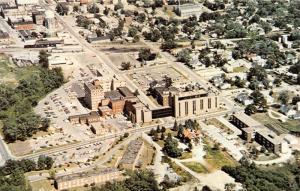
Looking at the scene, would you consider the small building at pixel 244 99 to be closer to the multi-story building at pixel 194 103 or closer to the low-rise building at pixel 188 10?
the multi-story building at pixel 194 103

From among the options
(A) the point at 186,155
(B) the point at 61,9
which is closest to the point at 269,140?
(A) the point at 186,155

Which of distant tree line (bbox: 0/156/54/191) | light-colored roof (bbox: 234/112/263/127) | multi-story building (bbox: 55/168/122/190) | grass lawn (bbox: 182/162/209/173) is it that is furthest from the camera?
light-colored roof (bbox: 234/112/263/127)

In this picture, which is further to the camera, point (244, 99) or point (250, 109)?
point (244, 99)

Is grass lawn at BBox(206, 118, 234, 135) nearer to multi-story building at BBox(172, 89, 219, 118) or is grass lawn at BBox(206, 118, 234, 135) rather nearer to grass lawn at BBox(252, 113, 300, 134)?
multi-story building at BBox(172, 89, 219, 118)

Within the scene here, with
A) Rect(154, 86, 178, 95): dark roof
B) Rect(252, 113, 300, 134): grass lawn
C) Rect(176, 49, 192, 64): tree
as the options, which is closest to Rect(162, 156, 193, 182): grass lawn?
Rect(252, 113, 300, 134): grass lawn

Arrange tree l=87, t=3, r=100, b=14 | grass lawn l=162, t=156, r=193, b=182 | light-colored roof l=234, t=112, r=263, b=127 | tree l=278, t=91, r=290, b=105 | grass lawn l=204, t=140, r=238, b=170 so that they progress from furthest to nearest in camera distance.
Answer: tree l=87, t=3, r=100, b=14 < tree l=278, t=91, r=290, b=105 < light-colored roof l=234, t=112, r=263, b=127 < grass lawn l=204, t=140, r=238, b=170 < grass lawn l=162, t=156, r=193, b=182

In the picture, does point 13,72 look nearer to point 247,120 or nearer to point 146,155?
point 146,155

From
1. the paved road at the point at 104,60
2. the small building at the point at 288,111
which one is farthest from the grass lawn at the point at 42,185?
the small building at the point at 288,111
